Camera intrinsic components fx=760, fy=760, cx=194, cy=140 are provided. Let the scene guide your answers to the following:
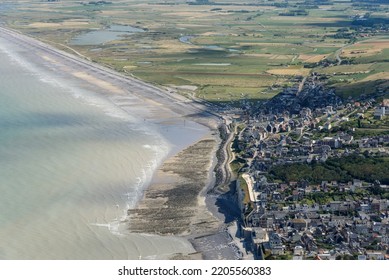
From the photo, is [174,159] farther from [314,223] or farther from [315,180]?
[314,223]

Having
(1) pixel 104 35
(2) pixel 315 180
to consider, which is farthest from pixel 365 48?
(2) pixel 315 180

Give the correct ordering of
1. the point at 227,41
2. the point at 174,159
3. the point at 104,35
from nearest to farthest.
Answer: the point at 174,159 < the point at 227,41 < the point at 104,35

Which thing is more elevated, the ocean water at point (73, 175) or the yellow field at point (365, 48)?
the ocean water at point (73, 175)

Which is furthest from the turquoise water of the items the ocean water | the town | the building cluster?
the building cluster

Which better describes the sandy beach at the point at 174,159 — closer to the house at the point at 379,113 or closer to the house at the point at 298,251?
the house at the point at 298,251

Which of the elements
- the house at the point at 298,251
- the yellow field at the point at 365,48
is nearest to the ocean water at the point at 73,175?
the house at the point at 298,251

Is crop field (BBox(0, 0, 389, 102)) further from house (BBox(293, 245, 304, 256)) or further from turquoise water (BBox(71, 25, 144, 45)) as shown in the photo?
house (BBox(293, 245, 304, 256))
